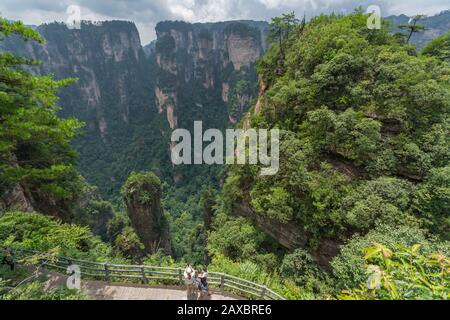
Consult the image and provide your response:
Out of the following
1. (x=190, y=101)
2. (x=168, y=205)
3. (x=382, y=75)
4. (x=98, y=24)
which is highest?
(x=98, y=24)

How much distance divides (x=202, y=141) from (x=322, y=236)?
51.3 metres

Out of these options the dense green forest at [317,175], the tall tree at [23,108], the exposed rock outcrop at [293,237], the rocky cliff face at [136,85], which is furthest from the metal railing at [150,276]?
the rocky cliff face at [136,85]

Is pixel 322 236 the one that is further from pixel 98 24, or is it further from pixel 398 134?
pixel 98 24

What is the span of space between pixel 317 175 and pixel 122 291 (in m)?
9.42

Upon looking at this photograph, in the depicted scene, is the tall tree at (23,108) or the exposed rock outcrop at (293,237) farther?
the exposed rock outcrop at (293,237)

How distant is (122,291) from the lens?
23.7ft

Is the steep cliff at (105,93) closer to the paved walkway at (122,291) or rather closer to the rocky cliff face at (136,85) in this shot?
the rocky cliff face at (136,85)

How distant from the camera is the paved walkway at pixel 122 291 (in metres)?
6.92

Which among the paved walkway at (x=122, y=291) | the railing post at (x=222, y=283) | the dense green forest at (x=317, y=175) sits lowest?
the paved walkway at (x=122, y=291)

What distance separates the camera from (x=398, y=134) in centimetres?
1123

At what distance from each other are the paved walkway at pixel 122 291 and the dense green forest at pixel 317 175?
651 millimetres

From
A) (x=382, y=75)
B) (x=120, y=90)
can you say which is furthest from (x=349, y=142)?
(x=120, y=90)

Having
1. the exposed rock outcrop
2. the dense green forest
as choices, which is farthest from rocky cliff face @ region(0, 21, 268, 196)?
the exposed rock outcrop

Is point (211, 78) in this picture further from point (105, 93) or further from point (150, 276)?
point (150, 276)
